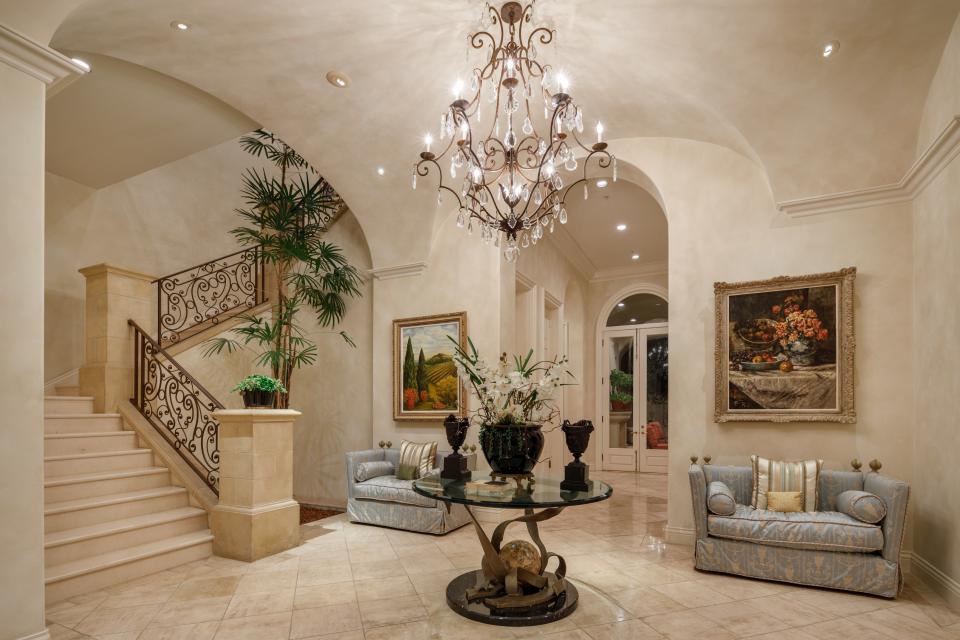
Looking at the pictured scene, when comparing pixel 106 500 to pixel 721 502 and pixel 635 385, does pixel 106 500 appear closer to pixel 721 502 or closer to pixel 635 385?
pixel 721 502

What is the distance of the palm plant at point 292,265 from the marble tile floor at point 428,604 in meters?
2.42

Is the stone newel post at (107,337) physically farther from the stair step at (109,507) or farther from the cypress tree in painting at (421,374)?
the cypress tree in painting at (421,374)

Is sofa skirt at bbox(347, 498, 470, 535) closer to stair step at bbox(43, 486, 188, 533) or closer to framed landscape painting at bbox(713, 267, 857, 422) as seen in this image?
stair step at bbox(43, 486, 188, 533)

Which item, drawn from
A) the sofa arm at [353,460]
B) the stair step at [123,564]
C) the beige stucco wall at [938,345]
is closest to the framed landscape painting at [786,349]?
the beige stucco wall at [938,345]

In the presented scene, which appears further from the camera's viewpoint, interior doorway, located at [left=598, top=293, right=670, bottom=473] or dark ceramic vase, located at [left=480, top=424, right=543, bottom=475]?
interior doorway, located at [left=598, top=293, right=670, bottom=473]

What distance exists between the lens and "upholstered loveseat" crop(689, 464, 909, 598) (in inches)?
142

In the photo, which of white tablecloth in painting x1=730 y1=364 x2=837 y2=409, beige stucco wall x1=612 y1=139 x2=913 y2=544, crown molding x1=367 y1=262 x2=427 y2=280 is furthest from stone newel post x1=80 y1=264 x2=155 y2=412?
white tablecloth in painting x1=730 y1=364 x2=837 y2=409

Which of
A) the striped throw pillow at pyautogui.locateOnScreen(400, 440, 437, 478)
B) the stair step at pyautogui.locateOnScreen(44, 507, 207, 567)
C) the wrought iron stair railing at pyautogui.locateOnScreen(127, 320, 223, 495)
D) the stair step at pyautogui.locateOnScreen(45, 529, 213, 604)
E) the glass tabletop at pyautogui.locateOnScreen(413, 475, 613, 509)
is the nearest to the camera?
the glass tabletop at pyautogui.locateOnScreen(413, 475, 613, 509)

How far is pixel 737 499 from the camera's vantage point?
4.40 metres

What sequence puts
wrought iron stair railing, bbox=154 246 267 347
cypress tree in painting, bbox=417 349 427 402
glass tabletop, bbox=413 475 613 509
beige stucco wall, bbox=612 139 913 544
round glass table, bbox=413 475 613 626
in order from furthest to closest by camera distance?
wrought iron stair railing, bbox=154 246 267 347 < cypress tree in painting, bbox=417 349 427 402 < beige stucco wall, bbox=612 139 913 544 < round glass table, bbox=413 475 613 626 < glass tabletop, bbox=413 475 613 509

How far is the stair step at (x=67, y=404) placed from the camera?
5.18 m

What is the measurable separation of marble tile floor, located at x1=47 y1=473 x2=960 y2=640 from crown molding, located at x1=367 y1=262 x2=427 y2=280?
10.4ft

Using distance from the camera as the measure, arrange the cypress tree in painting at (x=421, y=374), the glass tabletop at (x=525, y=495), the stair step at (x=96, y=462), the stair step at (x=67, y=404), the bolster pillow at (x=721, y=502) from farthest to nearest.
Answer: the cypress tree in painting at (x=421, y=374), the stair step at (x=67, y=404), the stair step at (x=96, y=462), the bolster pillow at (x=721, y=502), the glass tabletop at (x=525, y=495)

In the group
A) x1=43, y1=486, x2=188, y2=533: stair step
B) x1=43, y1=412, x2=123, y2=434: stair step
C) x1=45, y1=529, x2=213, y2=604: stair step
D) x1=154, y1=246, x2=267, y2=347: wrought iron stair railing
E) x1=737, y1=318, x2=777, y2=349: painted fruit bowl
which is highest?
x1=154, y1=246, x2=267, y2=347: wrought iron stair railing
